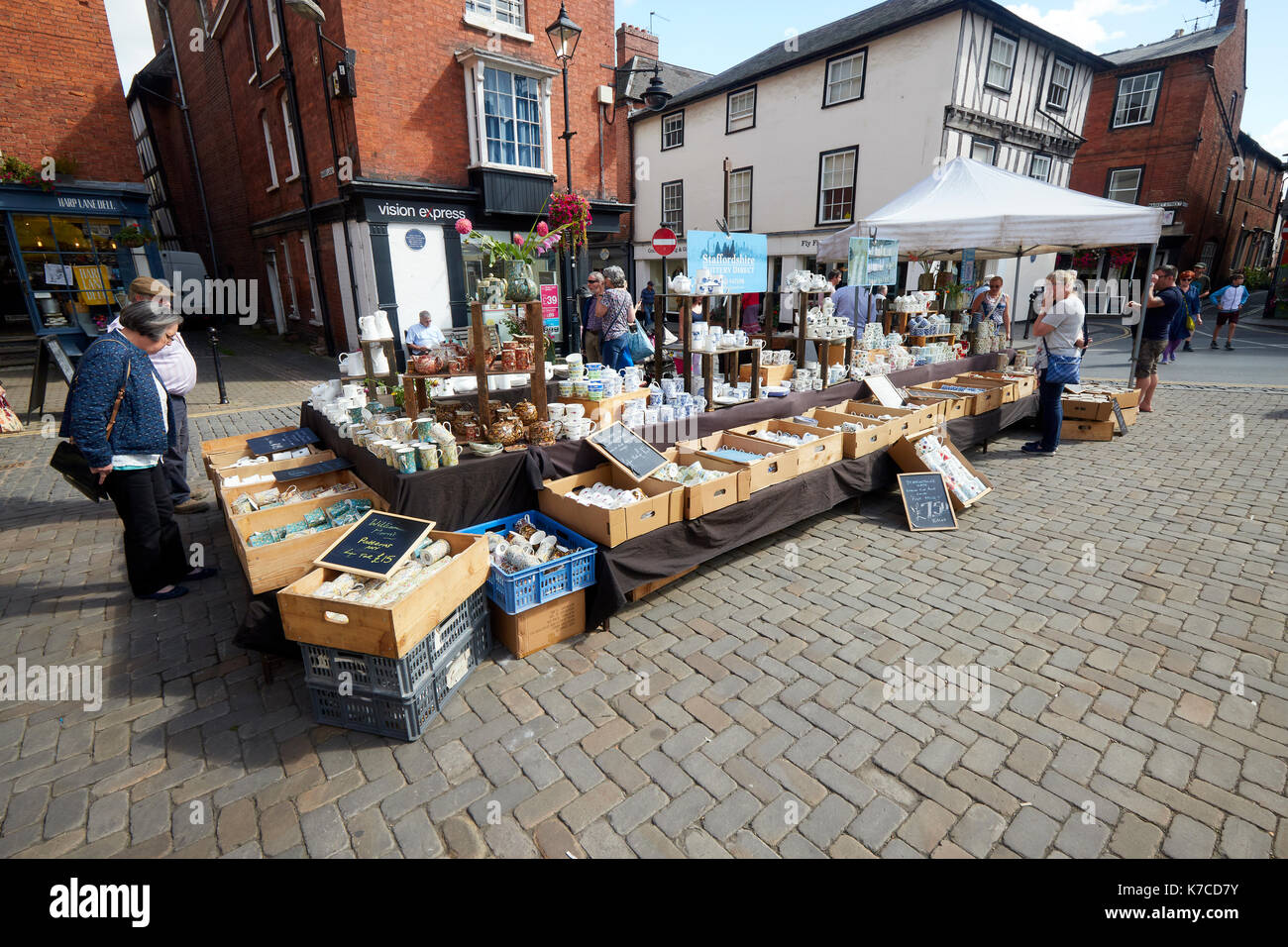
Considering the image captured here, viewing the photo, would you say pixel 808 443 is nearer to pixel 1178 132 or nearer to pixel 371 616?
pixel 371 616

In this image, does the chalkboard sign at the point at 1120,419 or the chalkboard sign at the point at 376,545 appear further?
the chalkboard sign at the point at 1120,419

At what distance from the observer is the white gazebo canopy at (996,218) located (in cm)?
815

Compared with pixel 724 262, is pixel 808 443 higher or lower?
lower

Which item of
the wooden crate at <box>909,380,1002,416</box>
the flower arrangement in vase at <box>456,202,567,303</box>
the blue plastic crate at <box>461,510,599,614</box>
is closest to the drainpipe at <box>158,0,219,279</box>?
the flower arrangement in vase at <box>456,202,567,303</box>

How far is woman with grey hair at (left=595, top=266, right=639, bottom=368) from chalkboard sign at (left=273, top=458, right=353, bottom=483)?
12.1 feet

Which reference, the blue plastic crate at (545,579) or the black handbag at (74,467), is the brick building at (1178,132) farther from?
the black handbag at (74,467)

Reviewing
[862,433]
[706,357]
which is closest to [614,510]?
[706,357]

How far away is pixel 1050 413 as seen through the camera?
7.89 m

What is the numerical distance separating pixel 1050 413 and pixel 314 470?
8.70 metres

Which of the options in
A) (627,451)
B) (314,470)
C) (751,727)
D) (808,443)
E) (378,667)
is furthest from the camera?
(808,443)

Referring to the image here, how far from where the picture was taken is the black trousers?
13.9 ft

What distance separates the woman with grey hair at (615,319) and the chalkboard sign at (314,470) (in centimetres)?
369

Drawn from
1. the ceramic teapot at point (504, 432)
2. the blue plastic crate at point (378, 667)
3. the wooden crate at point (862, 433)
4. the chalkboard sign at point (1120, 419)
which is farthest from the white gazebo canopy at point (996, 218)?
the blue plastic crate at point (378, 667)

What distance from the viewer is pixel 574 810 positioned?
2742 mm
